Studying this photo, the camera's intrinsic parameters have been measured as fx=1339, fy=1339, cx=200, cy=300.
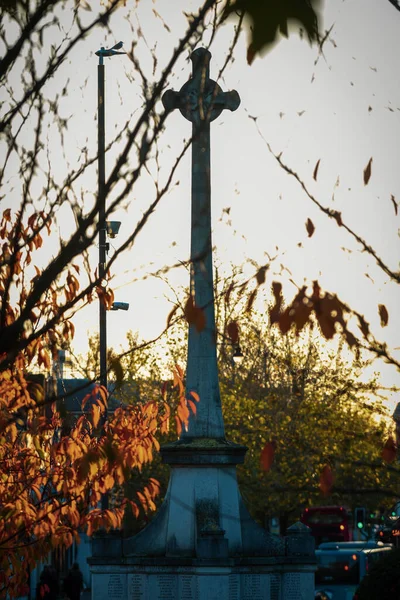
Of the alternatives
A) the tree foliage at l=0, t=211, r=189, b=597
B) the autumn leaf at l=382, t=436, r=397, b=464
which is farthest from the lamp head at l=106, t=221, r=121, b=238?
the autumn leaf at l=382, t=436, r=397, b=464

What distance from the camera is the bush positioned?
16.8 metres

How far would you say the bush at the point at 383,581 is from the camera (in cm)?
1680

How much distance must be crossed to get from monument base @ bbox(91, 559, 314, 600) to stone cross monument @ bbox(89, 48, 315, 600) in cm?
1

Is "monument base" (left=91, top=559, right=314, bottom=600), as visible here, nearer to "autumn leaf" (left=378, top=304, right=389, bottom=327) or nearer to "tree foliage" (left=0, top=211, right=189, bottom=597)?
"tree foliage" (left=0, top=211, right=189, bottom=597)

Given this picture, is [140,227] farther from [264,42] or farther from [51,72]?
[264,42]

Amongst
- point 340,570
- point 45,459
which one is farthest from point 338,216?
point 340,570

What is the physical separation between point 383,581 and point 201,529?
2.76m

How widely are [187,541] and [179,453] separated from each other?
1.24 meters

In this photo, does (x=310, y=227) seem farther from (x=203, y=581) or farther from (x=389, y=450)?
(x=203, y=581)

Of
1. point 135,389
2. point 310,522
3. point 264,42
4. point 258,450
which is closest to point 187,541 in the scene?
point 264,42

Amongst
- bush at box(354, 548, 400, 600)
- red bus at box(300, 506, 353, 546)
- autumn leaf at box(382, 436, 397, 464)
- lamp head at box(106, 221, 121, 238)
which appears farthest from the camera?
red bus at box(300, 506, 353, 546)

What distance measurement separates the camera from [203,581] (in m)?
18.2

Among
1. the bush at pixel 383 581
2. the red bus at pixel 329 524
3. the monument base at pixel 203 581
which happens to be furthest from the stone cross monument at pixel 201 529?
the red bus at pixel 329 524

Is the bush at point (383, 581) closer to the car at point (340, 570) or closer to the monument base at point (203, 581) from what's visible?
the monument base at point (203, 581)
